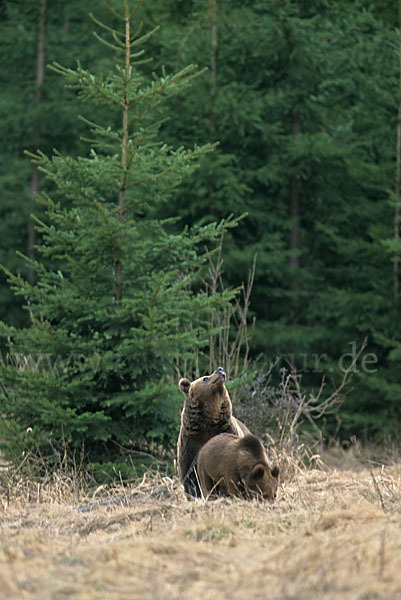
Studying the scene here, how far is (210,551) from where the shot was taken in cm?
447

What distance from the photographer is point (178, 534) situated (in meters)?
4.85

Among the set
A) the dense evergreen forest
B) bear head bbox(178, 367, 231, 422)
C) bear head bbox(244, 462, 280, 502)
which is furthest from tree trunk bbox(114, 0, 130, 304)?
the dense evergreen forest

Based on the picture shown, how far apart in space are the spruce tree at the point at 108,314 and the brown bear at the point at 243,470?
2146 mm

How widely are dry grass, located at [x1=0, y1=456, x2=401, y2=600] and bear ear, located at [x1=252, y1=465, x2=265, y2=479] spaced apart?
23 cm

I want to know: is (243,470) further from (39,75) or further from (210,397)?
(39,75)

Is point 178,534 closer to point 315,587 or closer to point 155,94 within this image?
point 315,587

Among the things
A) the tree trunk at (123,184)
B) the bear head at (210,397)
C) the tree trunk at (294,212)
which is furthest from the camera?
the tree trunk at (294,212)

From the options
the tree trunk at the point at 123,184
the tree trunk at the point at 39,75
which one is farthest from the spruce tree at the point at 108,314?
the tree trunk at the point at 39,75

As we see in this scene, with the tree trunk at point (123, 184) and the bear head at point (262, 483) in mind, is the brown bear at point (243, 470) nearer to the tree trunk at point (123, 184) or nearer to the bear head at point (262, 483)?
the bear head at point (262, 483)

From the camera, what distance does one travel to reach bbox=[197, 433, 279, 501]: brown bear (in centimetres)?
594

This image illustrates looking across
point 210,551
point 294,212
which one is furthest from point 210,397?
point 294,212

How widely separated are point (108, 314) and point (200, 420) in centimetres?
215

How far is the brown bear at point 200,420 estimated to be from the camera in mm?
6641

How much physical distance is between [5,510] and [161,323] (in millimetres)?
2525
